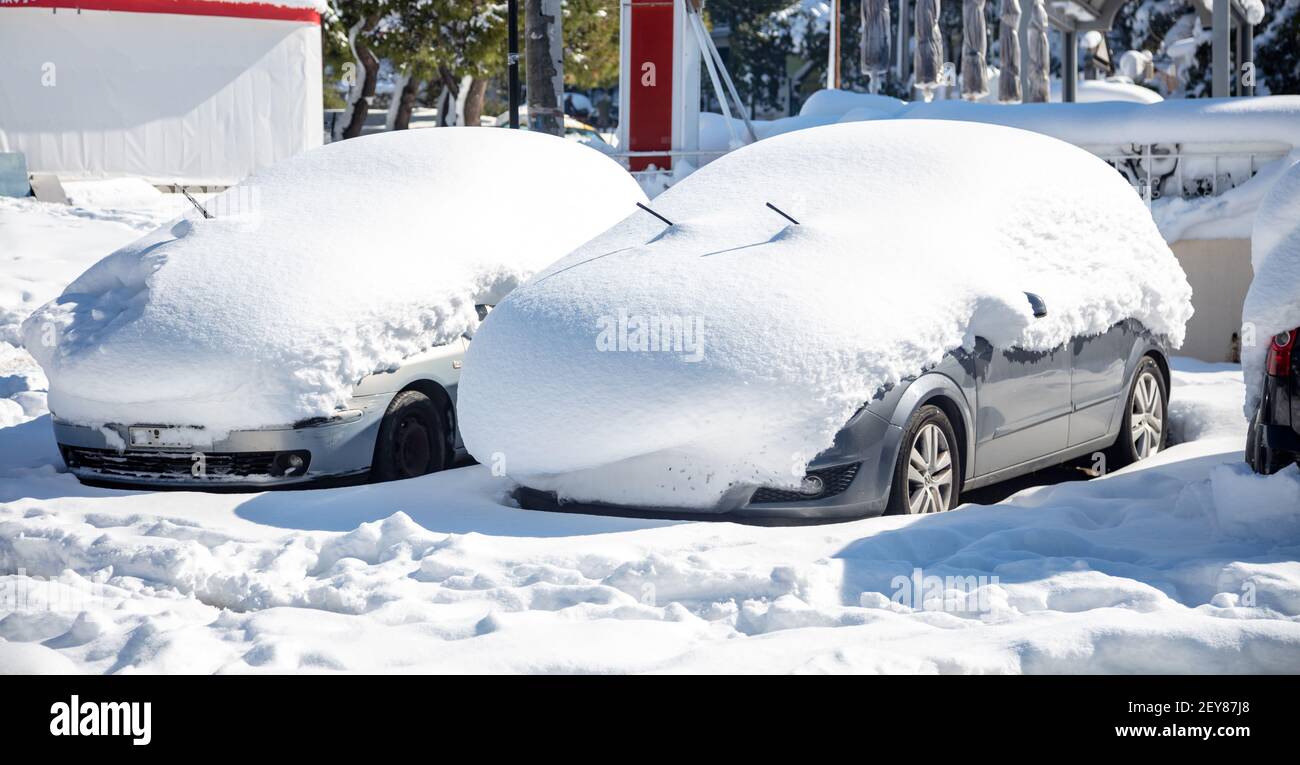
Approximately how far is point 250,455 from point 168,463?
406 millimetres

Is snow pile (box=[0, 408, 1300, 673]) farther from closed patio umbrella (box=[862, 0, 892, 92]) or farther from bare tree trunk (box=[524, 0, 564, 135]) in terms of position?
closed patio umbrella (box=[862, 0, 892, 92])

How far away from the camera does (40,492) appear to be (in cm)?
661

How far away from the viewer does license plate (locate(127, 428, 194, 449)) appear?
6461 millimetres

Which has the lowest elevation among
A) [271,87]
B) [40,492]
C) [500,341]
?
[40,492]

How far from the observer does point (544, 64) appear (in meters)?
14.4

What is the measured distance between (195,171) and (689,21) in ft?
27.6

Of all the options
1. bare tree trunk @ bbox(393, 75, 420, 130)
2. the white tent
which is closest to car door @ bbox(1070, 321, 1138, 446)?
the white tent

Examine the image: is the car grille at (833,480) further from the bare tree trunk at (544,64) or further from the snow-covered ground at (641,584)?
Answer: the bare tree trunk at (544,64)

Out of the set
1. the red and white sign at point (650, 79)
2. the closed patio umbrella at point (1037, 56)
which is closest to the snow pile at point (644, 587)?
the red and white sign at point (650, 79)

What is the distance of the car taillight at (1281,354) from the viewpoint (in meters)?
5.32

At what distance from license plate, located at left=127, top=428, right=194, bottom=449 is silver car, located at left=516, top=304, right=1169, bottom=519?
5.15ft

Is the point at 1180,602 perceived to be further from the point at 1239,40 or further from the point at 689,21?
the point at 1239,40
